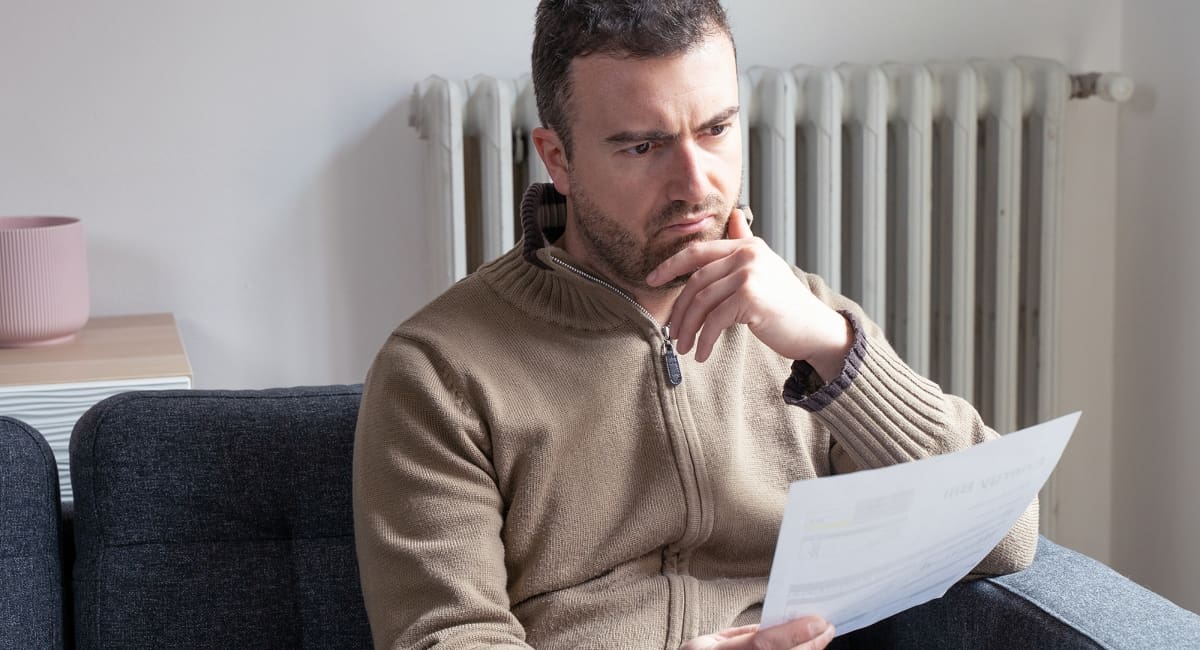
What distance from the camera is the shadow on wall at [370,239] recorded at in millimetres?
2229

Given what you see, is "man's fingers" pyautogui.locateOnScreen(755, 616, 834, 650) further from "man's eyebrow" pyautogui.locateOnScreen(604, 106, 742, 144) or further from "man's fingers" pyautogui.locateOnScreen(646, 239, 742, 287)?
"man's eyebrow" pyautogui.locateOnScreen(604, 106, 742, 144)

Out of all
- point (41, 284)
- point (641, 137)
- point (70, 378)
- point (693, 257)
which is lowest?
point (70, 378)

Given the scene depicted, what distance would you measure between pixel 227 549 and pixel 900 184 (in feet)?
4.65

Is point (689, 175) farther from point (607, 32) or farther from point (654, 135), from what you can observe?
point (607, 32)

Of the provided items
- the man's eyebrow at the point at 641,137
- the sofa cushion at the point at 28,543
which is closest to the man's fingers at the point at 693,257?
the man's eyebrow at the point at 641,137

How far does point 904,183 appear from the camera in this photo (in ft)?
7.58

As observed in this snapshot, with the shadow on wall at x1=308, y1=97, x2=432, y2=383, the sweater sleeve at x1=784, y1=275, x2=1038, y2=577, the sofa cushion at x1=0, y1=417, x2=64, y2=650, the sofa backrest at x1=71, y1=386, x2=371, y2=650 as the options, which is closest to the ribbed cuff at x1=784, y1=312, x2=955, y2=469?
the sweater sleeve at x1=784, y1=275, x2=1038, y2=577

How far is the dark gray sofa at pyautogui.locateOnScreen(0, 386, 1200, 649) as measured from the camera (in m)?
1.25

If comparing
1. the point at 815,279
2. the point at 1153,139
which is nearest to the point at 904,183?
the point at 1153,139

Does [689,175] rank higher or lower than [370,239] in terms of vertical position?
higher

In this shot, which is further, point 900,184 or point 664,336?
point 900,184

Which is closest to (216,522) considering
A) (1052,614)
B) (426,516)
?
(426,516)

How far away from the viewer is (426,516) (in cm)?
116

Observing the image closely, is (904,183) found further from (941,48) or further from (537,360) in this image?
(537,360)
